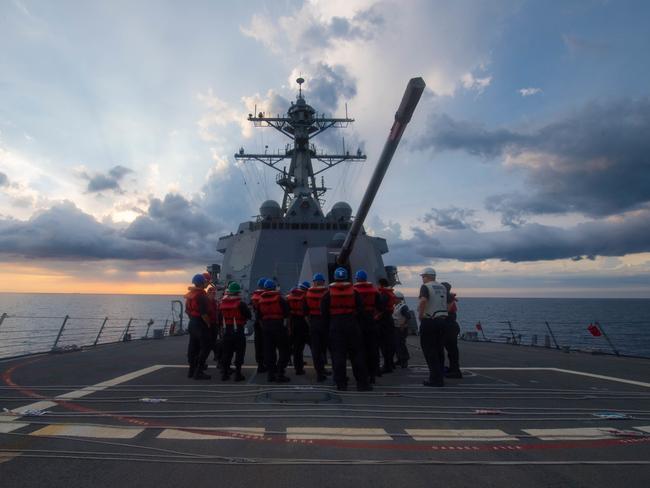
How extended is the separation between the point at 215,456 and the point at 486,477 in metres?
1.74

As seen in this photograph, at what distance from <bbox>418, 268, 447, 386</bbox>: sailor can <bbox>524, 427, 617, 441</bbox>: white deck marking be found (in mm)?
2235

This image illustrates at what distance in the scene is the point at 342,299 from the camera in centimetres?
589

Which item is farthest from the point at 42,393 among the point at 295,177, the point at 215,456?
the point at 295,177

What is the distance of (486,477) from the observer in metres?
2.69

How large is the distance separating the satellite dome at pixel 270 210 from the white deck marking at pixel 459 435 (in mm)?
14339

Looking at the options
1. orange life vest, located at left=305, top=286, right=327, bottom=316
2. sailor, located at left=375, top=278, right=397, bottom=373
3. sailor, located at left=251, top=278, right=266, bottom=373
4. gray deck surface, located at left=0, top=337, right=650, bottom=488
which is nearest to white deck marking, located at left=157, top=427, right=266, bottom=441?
gray deck surface, located at left=0, top=337, right=650, bottom=488

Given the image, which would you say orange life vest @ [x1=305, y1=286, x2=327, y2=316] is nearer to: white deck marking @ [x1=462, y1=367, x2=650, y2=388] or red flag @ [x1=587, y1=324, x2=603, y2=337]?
white deck marking @ [x1=462, y1=367, x2=650, y2=388]

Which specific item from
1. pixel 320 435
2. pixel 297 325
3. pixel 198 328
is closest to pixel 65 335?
pixel 198 328

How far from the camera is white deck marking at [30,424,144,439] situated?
136 inches

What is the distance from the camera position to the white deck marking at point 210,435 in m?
3.42

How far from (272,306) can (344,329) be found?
127 centimetres

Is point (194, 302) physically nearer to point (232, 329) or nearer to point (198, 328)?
point (198, 328)

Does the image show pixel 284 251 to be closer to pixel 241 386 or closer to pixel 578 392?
pixel 241 386

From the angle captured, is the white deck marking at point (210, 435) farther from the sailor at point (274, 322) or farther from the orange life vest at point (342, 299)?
the sailor at point (274, 322)
